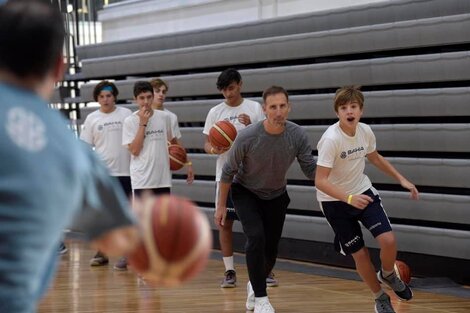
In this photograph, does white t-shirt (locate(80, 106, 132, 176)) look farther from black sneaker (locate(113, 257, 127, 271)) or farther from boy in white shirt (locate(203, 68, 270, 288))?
boy in white shirt (locate(203, 68, 270, 288))

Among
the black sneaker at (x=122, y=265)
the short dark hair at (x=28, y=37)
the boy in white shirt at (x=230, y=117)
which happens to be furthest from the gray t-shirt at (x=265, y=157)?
the short dark hair at (x=28, y=37)

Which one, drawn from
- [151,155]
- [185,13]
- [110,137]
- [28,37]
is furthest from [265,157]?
[185,13]

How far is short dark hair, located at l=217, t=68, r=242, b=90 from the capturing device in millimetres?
9045

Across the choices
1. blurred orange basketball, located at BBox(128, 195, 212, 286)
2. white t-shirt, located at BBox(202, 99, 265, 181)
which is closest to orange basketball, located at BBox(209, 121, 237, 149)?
white t-shirt, located at BBox(202, 99, 265, 181)

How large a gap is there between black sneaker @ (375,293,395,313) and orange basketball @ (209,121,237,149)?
7.03 feet

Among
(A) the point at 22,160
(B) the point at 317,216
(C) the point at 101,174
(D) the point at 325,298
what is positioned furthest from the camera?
(B) the point at 317,216

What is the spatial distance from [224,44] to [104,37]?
12.6 ft

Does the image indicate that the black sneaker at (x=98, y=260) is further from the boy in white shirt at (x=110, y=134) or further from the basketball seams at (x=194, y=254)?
the basketball seams at (x=194, y=254)

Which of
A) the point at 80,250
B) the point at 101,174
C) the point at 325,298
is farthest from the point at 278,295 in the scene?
the point at 101,174

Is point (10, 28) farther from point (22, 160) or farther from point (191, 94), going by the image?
point (191, 94)

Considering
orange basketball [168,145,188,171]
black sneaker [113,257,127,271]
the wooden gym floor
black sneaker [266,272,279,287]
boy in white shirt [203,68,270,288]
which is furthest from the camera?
black sneaker [113,257,127,271]

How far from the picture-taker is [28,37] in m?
2.66

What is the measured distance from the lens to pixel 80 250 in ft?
41.9

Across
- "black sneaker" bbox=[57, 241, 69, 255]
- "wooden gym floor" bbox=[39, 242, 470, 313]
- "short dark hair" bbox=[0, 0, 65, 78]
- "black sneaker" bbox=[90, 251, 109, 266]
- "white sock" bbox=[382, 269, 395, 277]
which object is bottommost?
"black sneaker" bbox=[57, 241, 69, 255]
